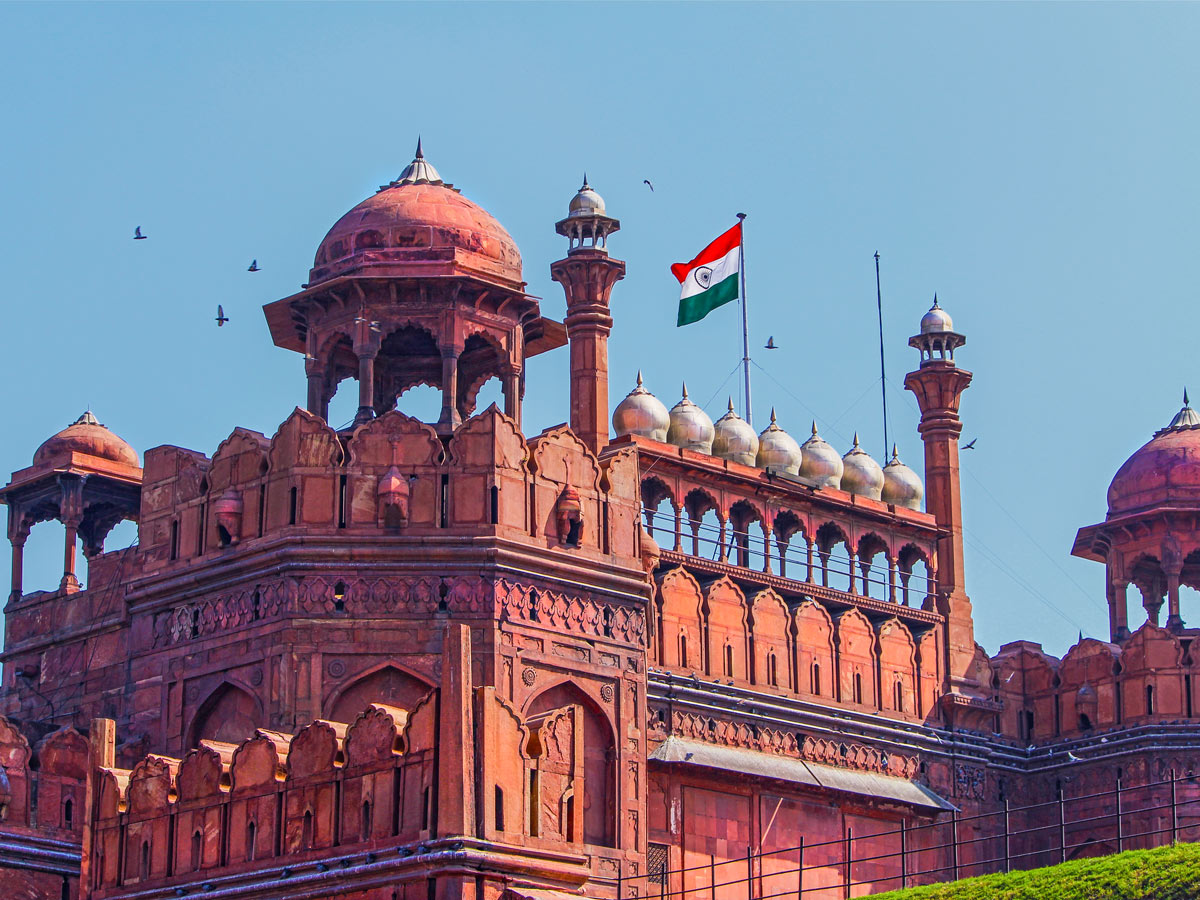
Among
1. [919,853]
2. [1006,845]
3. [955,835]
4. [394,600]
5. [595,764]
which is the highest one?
[394,600]

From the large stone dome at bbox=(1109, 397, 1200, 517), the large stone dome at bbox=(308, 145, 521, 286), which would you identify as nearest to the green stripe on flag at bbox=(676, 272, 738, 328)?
the large stone dome at bbox=(308, 145, 521, 286)

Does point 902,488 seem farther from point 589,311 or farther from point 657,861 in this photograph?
point 657,861

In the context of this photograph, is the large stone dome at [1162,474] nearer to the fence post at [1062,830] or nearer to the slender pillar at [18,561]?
the fence post at [1062,830]

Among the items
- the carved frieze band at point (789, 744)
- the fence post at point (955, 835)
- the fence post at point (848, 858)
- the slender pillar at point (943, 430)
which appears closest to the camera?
the fence post at point (848, 858)

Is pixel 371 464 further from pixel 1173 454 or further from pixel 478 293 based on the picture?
pixel 1173 454

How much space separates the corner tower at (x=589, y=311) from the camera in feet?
115

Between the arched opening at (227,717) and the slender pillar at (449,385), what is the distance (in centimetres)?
405

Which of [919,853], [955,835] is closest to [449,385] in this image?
[955,835]

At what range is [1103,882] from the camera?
2530cm

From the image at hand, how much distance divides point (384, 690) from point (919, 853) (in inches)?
422

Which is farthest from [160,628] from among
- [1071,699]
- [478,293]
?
[1071,699]

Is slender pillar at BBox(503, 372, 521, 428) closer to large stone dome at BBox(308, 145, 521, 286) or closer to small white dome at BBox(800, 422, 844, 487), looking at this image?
large stone dome at BBox(308, 145, 521, 286)

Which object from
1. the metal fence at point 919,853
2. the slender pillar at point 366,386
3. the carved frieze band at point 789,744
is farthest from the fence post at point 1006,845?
the slender pillar at point 366,386

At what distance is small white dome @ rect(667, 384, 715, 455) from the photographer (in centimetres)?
3703
